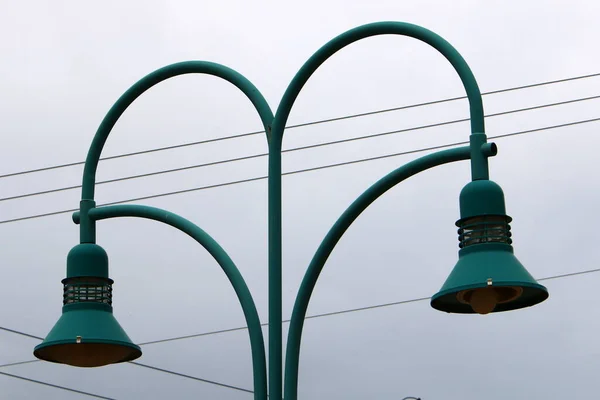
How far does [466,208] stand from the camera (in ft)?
21.7

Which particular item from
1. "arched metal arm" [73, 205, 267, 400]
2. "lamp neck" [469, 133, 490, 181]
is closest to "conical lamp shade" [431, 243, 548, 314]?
"lamp neck" [469, 133, 490, 181]

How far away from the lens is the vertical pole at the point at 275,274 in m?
6.90

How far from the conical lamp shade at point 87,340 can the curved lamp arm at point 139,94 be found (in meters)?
0.66

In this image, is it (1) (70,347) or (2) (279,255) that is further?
(1) (70,347)

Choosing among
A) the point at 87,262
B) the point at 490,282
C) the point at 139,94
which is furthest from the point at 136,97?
the point at 490,282

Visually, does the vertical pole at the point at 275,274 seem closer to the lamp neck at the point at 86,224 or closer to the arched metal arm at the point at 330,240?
the arched metal arm at the point at 330,240

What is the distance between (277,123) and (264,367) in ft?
4.97

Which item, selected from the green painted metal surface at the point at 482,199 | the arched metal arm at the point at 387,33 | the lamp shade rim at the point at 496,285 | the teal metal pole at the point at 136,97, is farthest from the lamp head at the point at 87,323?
the green painted metal surface at the point at 482,199

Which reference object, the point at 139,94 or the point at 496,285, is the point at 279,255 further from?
the point at 139,94

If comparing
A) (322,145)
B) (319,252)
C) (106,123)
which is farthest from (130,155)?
(319,252)

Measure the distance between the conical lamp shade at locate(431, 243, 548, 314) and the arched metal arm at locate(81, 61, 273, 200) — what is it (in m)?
1.61

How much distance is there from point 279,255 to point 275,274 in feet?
0.41

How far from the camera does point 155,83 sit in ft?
25.8

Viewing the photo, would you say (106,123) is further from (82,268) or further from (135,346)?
(135,346)
